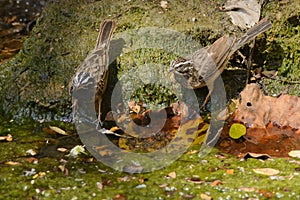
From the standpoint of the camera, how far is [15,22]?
358 inches

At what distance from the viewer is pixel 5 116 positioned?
19.4 feet

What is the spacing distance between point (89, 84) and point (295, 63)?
2.43 meters

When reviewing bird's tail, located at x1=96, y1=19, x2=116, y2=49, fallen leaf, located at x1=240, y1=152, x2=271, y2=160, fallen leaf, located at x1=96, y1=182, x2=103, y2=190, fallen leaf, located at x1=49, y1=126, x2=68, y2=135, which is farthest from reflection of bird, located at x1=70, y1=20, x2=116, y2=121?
fallen leaf, located at x1=240, y1=152, x2=271, y2=160

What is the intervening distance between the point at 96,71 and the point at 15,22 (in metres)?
3.89

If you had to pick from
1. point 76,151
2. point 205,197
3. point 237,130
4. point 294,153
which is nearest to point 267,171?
point 294,153

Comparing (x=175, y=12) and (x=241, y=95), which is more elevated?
(x=175, y=12)

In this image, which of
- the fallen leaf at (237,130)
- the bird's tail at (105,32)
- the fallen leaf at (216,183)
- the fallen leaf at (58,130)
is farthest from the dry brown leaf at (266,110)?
the fallen leaf at (58,130)

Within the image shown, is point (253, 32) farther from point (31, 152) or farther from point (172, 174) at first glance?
point (31, 152)

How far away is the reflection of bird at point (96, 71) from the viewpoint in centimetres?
567

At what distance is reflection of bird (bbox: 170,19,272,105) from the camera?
19.2 ft

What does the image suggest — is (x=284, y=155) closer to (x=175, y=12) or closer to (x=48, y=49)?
(x=175, y=12)

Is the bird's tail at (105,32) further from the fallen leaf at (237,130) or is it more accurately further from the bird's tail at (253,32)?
the fallen leaf at (237,130)

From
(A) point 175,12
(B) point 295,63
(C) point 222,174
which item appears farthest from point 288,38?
(C) point 222,174

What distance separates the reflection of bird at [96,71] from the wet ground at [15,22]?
6.54 feet
